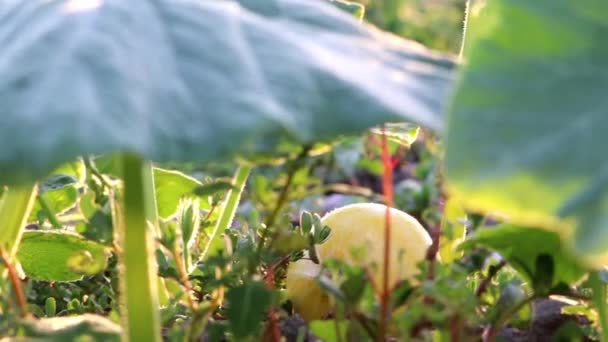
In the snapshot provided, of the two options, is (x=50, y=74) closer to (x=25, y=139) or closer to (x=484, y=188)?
(x=25, y=139)

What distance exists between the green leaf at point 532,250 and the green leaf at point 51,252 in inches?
14.7

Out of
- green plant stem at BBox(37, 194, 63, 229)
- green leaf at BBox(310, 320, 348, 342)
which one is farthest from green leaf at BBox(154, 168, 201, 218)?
green leaf at BBox(310, 320, 348, 342)

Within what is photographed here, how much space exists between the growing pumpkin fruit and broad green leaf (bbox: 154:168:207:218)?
0.21m

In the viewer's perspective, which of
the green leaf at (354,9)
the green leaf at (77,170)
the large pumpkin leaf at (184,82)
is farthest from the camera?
the green leaf at (77,170)

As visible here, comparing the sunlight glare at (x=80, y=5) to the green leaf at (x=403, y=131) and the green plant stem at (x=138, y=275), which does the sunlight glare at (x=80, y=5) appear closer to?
the green plant stem at (x=138, y=275)

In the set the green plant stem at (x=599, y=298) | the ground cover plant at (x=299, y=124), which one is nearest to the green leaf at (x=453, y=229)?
the ground cover plant at (x=299, y=124)

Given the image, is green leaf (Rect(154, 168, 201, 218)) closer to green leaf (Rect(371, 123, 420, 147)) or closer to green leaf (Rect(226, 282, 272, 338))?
green leaf (Rect(371, 123, 420, 147))

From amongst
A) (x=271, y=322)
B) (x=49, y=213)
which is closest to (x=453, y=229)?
(x=271, y=322)

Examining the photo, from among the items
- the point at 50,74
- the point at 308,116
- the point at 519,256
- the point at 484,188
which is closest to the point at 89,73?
the point at 50,74

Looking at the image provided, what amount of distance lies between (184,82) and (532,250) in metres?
0.40

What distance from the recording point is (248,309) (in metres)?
0.70

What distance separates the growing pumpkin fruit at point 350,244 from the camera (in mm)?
984

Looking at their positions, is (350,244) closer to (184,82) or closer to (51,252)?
(51,252)

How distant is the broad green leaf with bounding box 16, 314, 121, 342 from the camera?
2.24ft
